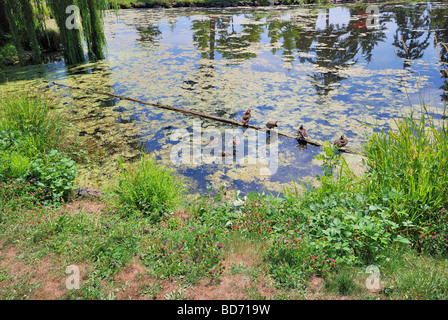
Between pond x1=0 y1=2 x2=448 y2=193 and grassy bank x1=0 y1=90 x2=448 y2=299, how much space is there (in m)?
0.75

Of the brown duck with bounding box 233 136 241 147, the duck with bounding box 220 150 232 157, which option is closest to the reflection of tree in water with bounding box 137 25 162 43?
the brown duck with bounding box 233 136 241 147

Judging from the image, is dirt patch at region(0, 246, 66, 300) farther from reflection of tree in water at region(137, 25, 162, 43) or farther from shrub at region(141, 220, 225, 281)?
reflection of tree in water at region(137, 25, 162, 43)

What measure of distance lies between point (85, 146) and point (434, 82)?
7.47 m

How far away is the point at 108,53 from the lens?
10250 millimetres

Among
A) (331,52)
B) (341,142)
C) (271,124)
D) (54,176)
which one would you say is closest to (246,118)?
(271,124)

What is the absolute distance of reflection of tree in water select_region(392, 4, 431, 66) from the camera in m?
9.14

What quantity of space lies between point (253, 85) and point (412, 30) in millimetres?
8419

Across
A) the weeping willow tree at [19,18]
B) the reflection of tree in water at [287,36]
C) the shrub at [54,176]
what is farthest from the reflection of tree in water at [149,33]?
the shrub at [54,176]

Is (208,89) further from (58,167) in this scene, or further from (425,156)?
(425,156)

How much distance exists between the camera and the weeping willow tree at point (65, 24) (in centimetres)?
836

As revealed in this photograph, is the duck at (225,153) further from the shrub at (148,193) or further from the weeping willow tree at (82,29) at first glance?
the weeping willow tree at (82,29)

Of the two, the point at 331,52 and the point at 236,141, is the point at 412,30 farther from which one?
the point at 236,141
